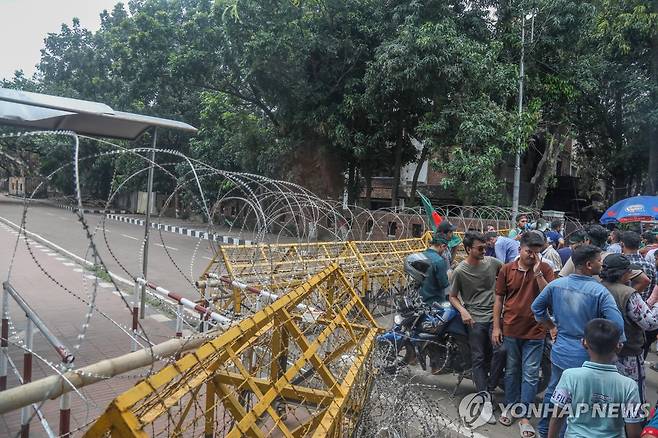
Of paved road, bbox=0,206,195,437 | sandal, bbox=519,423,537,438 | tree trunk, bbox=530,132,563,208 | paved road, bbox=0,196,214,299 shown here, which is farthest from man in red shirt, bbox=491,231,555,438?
tree trunk, bbox=530,132,563,208

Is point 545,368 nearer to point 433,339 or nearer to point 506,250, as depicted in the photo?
point 433,339

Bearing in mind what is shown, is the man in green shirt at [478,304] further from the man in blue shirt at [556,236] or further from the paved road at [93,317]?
the man in blue shirt at [556,236]

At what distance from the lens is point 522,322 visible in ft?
13.1

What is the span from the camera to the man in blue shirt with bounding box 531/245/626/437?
10.7 ft

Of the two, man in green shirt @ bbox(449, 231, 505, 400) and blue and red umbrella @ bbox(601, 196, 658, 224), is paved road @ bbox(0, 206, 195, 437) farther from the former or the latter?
blue and red umbrella @ bbox(601, 196, 658, 224)

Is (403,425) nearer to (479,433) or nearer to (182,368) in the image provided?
(479,433)

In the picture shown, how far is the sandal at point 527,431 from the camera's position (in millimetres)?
3840

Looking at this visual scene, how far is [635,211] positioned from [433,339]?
1096cm

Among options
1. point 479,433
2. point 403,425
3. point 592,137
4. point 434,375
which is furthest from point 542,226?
point 592,137

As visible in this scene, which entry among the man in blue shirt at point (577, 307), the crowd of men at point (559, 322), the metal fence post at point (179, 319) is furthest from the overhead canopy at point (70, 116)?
the man in blue shirt at point (577, 307)

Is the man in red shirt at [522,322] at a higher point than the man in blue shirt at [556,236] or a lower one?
lower

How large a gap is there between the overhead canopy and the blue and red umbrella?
470 inches

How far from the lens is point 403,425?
3.17 meters

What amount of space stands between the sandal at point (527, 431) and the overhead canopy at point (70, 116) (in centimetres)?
472
